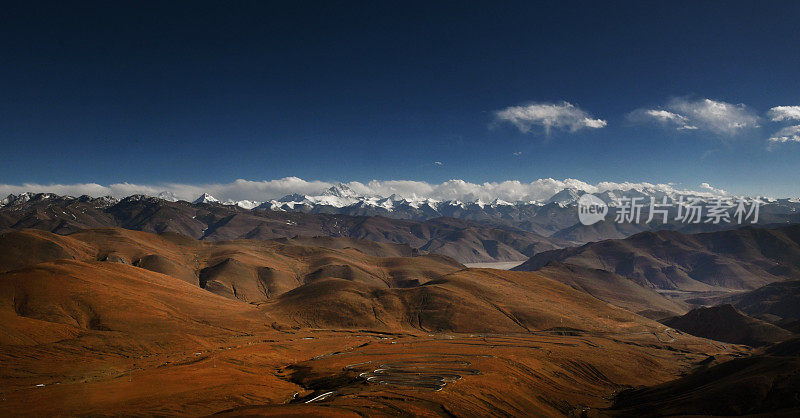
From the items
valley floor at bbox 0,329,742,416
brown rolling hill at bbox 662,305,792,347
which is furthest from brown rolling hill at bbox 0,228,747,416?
brown rolling hill at bbox 662,305,792,347

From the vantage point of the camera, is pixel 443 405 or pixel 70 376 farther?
pixel 70 376

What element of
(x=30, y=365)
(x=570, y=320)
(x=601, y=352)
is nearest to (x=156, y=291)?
(x=30, y=365)

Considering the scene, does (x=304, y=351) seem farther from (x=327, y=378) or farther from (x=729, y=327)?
(x=729, y=327)

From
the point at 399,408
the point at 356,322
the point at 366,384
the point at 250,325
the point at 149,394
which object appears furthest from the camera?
the point at 356,322

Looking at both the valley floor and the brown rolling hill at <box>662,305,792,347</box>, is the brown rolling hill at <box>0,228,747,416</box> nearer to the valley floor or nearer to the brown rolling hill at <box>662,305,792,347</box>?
the valley floor

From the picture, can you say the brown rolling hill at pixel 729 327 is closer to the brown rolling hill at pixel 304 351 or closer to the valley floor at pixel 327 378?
the brown rolling hill at pixel 304 351

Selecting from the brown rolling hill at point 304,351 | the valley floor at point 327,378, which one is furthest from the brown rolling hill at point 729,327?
the valley floor at point 327,378

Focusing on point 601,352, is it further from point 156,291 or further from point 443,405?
point 156,291

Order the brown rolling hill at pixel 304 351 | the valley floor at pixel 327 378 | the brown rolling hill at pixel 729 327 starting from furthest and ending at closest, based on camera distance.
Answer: the brown rolling hill at pixel 729 327 < the brown rolling hill at pixel 304 351 < the valley floor at pixel 327 378

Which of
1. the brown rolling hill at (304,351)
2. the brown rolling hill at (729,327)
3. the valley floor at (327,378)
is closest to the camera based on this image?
the valley floor at (327,378)
